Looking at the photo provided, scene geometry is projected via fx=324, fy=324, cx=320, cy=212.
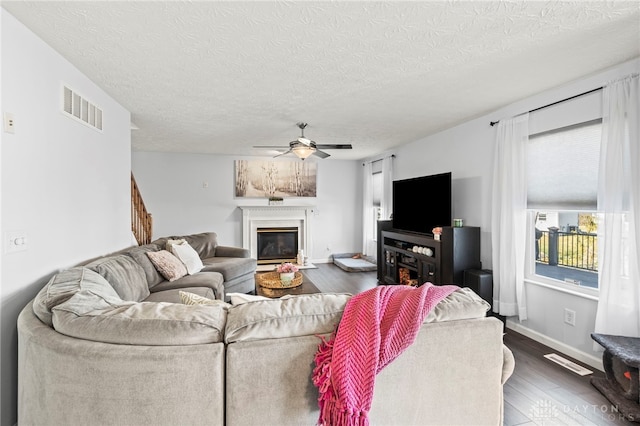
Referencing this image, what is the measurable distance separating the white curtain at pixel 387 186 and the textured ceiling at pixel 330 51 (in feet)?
8.07

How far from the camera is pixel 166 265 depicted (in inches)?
142

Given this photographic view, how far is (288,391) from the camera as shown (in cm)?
125

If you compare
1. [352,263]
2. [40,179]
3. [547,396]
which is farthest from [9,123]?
[352,263]

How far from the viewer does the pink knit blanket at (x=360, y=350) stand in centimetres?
116

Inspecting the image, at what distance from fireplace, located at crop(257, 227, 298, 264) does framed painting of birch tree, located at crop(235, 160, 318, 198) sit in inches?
31.2

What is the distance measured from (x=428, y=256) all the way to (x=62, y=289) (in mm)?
3854

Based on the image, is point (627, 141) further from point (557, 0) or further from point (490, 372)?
point (490, 372)

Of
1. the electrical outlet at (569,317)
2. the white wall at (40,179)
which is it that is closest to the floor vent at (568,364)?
the electrical outlet at (569,317)

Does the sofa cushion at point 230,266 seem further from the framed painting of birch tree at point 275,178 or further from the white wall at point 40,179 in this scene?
the framed painting of birch tree at point 275,178

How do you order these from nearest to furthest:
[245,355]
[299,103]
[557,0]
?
[245,355] → [557,0] → [299,103]

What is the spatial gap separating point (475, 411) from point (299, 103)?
2998mm

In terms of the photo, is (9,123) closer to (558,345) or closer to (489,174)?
(489,174)

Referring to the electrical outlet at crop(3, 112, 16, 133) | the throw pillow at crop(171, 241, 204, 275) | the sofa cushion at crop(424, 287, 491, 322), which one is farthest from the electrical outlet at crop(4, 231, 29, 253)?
the sofa cushion at crop(424, 287, 491, 322)

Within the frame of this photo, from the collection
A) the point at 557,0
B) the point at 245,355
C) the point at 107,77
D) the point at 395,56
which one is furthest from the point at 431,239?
the point at 107,77
